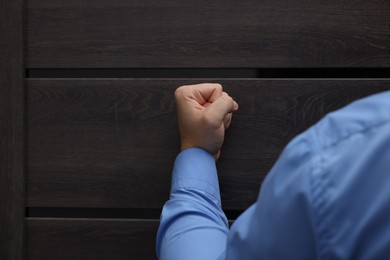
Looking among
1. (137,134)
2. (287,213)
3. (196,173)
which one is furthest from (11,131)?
(287,213)

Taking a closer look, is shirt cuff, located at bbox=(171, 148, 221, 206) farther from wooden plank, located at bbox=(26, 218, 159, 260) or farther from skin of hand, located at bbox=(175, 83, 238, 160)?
wooden plank, located at bbox=(26, 218, 159, 260)

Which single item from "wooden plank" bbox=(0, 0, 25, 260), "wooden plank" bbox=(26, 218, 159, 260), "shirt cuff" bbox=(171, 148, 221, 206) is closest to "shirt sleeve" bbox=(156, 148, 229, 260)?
"shirt cuff" bbox=(171, 148, 221, 206)

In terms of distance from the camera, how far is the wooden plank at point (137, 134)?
670 millimetres

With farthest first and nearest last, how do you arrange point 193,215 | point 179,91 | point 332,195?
point 179,91 → point 193,215 → point 332,195

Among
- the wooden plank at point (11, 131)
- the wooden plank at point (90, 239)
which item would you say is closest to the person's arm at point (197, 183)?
the wooden plank at point (90, 239)

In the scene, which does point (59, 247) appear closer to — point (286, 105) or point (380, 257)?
point (286, 105)

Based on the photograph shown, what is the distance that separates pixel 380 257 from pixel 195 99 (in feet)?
1.39

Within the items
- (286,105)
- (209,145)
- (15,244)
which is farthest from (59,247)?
(286,105)

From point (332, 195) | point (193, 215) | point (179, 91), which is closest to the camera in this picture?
point (332, 195)

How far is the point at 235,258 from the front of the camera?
1.05ft

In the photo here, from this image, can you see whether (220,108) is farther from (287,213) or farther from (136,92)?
(287,213)

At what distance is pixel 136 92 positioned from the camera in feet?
2.23
